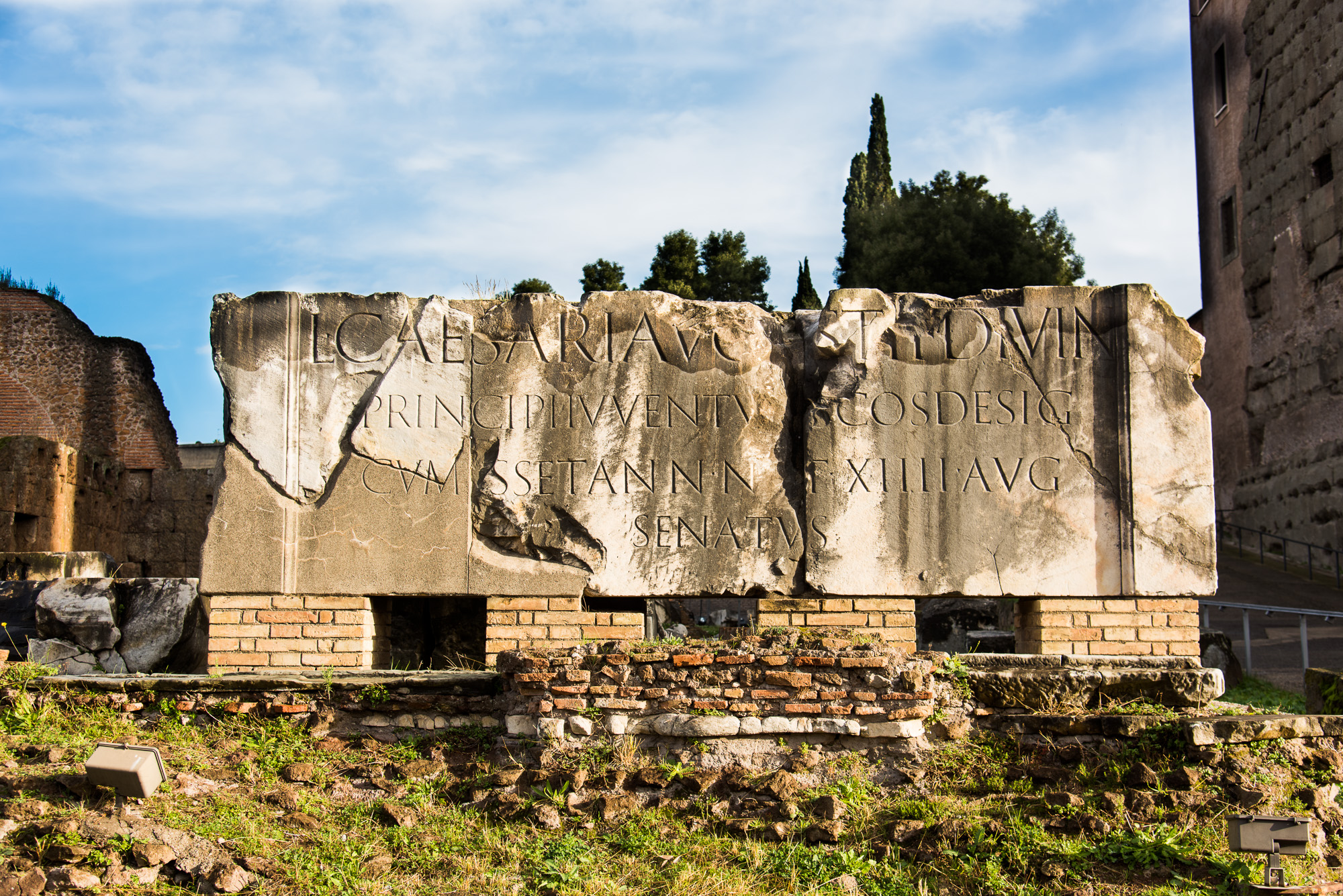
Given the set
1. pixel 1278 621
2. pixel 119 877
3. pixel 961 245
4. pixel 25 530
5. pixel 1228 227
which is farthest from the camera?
pixel 961 245

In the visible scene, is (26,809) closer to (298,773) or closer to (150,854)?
(150,854)

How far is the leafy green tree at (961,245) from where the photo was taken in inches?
835

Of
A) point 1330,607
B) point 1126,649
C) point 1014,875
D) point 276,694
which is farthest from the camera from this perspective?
point 1330,607

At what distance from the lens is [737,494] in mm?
6199

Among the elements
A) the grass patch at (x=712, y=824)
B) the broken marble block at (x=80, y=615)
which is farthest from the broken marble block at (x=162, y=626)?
the grass patch at (x=712, y=824)

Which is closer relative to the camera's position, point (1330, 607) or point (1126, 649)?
point (1126, 649)

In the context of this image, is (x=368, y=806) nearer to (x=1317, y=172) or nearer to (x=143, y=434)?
(x=143, y=434)

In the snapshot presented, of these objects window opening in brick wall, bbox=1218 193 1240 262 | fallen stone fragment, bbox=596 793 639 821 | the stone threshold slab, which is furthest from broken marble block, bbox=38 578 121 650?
window opening in brick wall, bbox=1218 193 1240 262

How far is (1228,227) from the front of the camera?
1567 centimetres

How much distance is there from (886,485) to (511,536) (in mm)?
2231

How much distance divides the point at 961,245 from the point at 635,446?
55.0ft

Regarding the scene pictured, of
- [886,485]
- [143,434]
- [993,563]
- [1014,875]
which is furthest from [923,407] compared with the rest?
[143,434]

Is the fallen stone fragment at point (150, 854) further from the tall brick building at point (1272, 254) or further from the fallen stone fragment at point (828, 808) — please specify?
the tall brick building at point (1272, 254)

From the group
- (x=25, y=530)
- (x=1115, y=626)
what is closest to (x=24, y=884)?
(x=1115, y=626)
